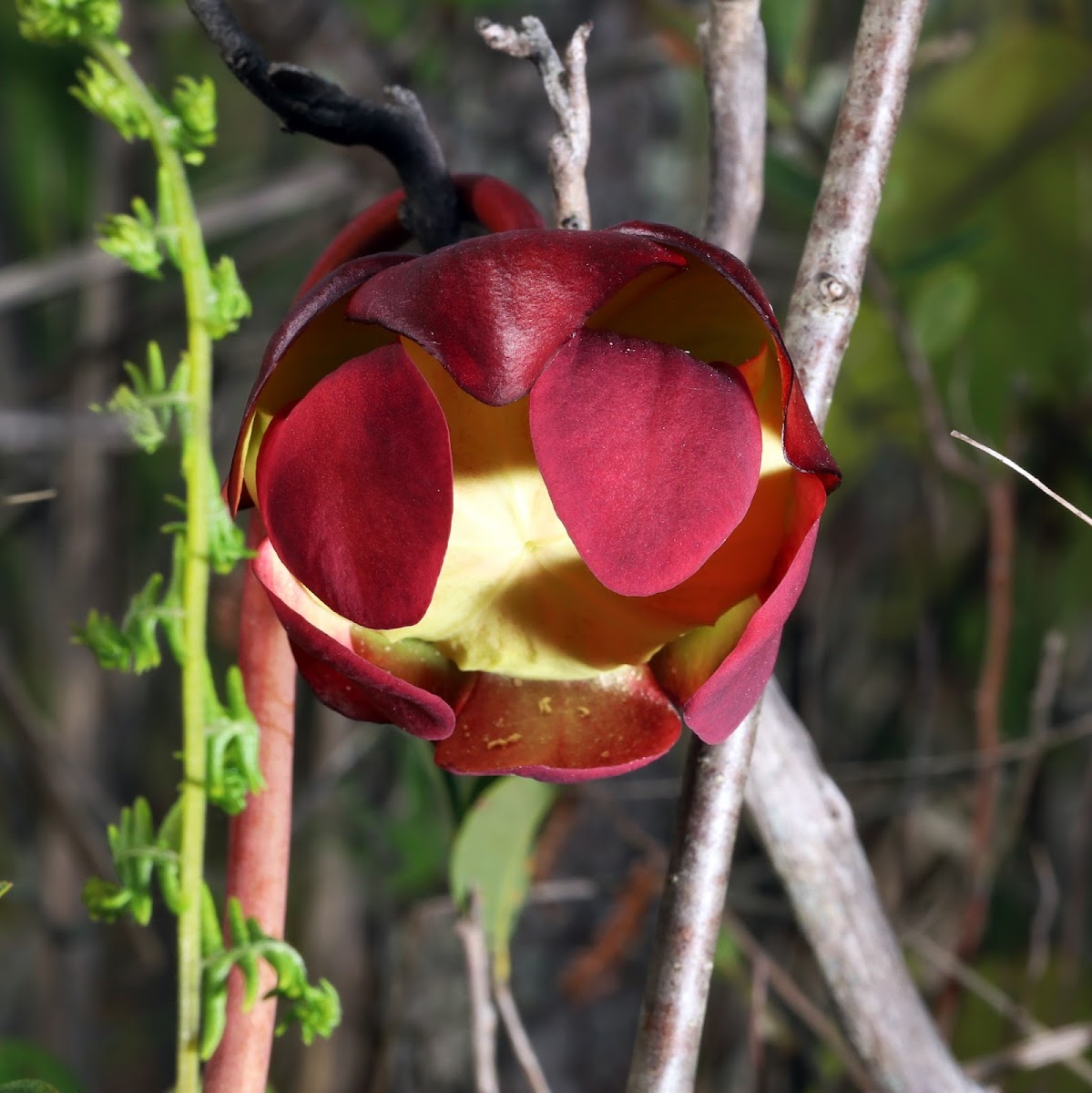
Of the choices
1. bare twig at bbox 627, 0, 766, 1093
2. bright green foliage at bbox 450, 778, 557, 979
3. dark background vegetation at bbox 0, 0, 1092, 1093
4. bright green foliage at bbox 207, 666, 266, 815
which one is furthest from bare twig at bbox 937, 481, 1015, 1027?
bright green foliage at bbox 207, 666, 266, 815

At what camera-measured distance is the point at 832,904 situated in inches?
15.5

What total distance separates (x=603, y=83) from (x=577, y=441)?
0.90 m

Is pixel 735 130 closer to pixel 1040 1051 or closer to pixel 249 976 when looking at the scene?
pixel 249 976

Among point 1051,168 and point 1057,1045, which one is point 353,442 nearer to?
point 1057,1045

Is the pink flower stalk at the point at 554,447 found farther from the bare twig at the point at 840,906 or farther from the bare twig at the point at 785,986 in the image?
the bare twig at the point at 785,986

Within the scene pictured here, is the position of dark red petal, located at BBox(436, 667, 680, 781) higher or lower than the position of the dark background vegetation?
higher

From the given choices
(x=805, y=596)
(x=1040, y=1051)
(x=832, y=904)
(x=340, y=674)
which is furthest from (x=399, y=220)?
(x=805, y=596)

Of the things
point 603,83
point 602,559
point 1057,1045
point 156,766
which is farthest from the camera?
point 156,766

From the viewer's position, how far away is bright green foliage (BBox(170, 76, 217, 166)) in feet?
0.98

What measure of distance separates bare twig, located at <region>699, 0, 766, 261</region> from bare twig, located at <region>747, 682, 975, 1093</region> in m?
0.15

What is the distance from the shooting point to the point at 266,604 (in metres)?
0.33

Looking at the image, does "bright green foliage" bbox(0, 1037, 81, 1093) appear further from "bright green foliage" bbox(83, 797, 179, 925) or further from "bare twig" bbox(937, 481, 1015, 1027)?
"bare twig" bbox(937, 481, 1015, 1027)

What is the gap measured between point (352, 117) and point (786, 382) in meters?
0.15

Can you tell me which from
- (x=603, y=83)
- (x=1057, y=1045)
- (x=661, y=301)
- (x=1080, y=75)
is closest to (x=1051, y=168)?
(x=1080, y=75)
